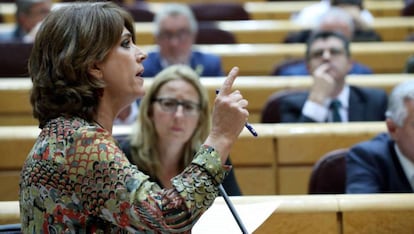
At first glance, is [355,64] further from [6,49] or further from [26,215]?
[26,215]

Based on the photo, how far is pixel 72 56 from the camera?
0.80 meters

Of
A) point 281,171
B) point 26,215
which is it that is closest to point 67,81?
point 26,215

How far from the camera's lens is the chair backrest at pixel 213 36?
284 cm

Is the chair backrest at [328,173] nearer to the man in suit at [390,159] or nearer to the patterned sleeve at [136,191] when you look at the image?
the man in suit at [390,159]

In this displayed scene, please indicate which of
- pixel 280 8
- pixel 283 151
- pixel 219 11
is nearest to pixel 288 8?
pixel 280 8

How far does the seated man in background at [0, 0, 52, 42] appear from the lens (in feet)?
9.04

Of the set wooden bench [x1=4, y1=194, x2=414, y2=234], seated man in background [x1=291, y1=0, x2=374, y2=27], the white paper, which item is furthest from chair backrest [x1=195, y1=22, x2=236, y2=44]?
the white paper

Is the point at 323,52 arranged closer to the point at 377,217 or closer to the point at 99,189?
the point at 377,217

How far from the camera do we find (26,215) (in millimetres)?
797

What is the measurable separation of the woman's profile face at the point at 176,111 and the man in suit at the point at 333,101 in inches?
18.1

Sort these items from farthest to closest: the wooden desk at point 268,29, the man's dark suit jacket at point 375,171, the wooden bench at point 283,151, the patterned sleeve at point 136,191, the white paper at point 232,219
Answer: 1. the wooden desk at point 268,29
2. the wooden bench at point 283,151
3. the man's dark suit jacket at point 375,171
4. the white paper at point 232,219
5. the patterned sleeve at point 136,191

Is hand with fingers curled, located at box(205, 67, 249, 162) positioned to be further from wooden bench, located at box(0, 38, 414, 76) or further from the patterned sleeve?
wooden bench, located at box(0, 38, 414, 76)

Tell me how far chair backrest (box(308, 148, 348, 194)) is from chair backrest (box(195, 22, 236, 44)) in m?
1.25

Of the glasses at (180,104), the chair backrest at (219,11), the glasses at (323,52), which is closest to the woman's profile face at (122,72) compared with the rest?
the glasses at (180,104)
